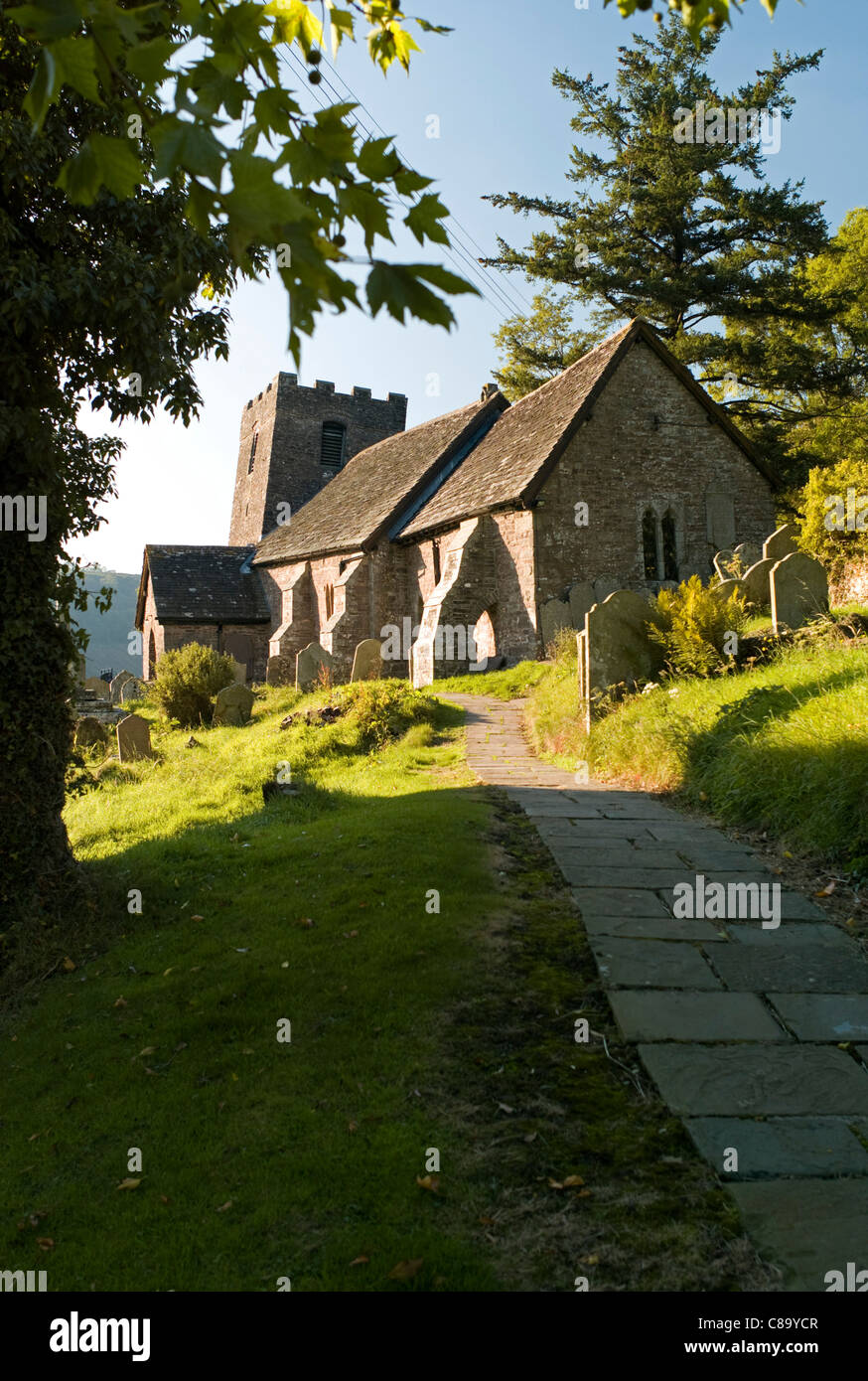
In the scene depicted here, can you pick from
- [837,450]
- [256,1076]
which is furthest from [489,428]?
[256,1076]

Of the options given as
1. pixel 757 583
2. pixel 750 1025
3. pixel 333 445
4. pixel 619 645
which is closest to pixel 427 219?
pixel 750 1025

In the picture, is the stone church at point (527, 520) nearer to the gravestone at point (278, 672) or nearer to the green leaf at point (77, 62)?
the gravestone at point (278, 672)

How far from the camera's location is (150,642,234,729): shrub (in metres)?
18.8

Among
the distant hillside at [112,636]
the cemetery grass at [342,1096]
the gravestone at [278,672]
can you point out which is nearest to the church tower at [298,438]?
the gravestone at [278,672]

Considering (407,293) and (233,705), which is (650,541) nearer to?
(233,705)

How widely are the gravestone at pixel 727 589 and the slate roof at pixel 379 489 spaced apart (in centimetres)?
1454

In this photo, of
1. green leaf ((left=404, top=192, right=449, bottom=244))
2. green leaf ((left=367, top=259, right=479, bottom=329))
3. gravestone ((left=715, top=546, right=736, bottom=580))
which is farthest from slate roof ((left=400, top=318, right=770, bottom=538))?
green leaf ((left=367, top=259, right=479, bottom=329))

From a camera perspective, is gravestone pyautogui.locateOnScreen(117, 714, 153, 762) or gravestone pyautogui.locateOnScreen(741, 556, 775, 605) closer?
gravestone pyautogui.locateOnScreen(741, 556, 775, 605)

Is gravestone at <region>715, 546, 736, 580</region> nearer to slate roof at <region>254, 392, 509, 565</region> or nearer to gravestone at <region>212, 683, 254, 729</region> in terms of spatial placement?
gravestone at <region>212, 683, 254, 729</region>

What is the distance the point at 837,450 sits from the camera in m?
27.2

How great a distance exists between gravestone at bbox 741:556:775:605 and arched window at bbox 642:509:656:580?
8.78 meters

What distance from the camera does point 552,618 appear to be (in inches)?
748

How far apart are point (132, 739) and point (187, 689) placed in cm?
464

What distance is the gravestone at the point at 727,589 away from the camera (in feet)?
36.7
